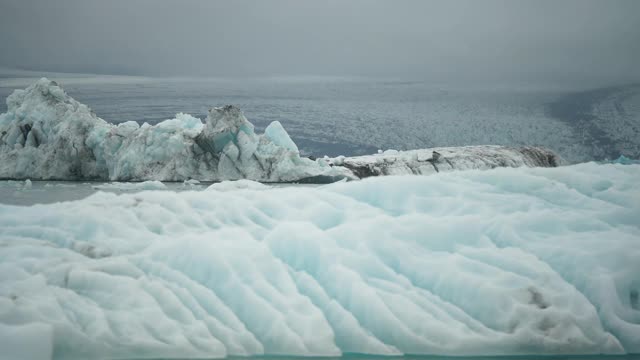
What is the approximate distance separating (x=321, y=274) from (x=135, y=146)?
20.9 m

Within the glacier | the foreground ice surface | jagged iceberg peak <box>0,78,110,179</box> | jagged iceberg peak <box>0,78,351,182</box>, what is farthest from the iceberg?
the foreground ice surface

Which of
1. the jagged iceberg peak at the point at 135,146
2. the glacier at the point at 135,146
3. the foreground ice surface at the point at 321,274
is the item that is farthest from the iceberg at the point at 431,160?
the foreground ice surface at the point at 321,274

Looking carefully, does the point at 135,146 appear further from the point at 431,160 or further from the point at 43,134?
the point at 431,160

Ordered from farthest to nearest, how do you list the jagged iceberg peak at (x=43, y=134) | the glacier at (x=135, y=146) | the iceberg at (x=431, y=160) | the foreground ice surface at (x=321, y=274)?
the iceberg at (x=431, y=160) < the jagged iceberg peak at (x=43, y=134) < the glacier at (x=135, y=146) < the foreground ice surface at (x=321, y=274)

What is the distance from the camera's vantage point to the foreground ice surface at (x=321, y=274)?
4641 mm

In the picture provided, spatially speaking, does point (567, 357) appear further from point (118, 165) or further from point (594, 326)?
point (118, 165)

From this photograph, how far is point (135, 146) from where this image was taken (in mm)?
24750

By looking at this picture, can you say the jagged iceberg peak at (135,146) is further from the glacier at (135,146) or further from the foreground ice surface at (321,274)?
the foreground ice surface at (321,274)

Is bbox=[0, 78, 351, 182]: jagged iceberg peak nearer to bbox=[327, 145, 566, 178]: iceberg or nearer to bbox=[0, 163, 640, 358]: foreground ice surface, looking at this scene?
bbox=[327, 145, 566, 178]: iceberg

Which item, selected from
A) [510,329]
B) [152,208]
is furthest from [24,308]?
[510,329]

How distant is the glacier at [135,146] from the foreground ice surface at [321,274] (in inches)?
739

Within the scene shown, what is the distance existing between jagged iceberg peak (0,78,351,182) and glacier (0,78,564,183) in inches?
1.4

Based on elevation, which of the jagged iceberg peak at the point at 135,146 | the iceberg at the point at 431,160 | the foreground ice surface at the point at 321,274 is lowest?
the iceberg at the point at 431,160

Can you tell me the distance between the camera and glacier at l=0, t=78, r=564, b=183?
81.2ft
